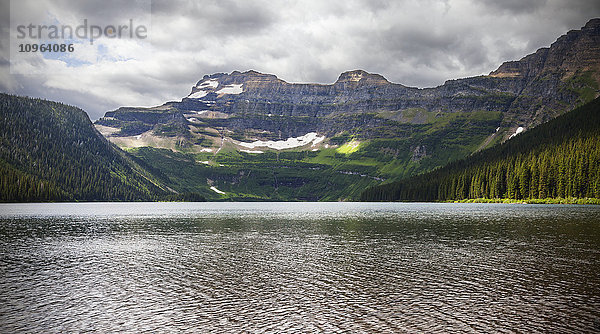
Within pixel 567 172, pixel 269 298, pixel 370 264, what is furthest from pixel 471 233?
pixel 567 172

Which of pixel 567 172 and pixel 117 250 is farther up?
pixel 567 172

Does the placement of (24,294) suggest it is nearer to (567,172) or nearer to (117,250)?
(117,250)

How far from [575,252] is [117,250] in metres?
60.4

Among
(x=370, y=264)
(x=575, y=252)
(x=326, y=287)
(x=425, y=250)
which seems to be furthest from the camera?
(x=425, y=250)

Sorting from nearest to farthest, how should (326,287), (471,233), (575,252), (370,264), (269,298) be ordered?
1. (269,298)
2. (326,287)
3. (370,264)
4. (575,252)
5. (471,233)

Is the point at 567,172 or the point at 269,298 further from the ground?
the point at 567,172

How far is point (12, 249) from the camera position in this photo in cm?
5666

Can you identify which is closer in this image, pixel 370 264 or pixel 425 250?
pixel 370 264

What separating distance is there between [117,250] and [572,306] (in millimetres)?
53919

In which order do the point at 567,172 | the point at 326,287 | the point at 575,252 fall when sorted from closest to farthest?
the point at 326,287 < the point at 575,252 < the point at 567,172

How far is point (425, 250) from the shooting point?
54250mm

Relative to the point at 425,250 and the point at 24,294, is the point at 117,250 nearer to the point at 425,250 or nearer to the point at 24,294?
the point at 24,294


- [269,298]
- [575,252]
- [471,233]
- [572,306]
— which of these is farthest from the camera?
[471,233]

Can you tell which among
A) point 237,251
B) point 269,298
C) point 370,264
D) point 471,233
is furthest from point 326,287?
point 471,233
